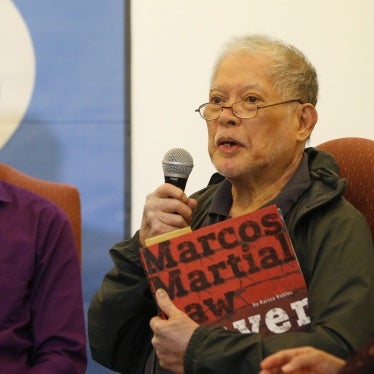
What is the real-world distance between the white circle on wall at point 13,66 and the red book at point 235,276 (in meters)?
1.44

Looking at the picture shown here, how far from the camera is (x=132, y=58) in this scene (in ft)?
9.20

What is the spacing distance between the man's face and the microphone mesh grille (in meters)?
0.11

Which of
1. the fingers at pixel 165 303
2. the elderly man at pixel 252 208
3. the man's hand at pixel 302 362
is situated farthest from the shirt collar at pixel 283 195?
the man's hand at pixel 302 362

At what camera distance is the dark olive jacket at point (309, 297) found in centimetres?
139

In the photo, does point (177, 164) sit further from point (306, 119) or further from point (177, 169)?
point (306, 119)

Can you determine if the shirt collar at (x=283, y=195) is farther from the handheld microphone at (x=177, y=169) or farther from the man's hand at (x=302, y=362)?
the man's hand at (x=302, y=362)

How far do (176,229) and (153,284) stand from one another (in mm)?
146

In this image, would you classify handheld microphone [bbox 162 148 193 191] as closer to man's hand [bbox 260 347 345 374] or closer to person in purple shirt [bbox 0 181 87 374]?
person in purple shirt [bbox 0 181 87 374]

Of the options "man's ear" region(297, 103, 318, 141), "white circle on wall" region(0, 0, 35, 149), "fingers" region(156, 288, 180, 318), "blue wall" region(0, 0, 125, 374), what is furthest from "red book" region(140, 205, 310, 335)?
"white circle on wall" region(0, 0, 35, 149)

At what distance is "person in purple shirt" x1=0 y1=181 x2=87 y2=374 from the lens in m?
1.70

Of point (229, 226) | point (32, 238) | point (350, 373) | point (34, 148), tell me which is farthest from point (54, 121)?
point (350, 373)

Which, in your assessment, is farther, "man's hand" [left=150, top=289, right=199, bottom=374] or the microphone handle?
the microphone handle

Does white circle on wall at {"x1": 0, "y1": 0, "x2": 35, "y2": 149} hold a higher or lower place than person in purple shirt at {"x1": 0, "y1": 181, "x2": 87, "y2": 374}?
higher

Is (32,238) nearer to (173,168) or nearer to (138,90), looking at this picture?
(173,168)
